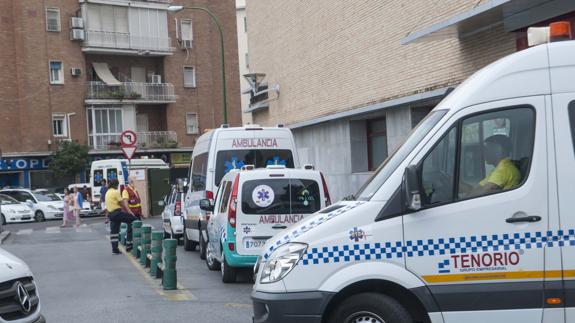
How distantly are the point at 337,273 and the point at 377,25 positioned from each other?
51.5 feet

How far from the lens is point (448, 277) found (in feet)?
19.5

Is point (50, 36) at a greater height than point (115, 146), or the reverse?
point (50, 36)

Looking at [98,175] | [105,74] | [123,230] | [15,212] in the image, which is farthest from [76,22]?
[123,230]

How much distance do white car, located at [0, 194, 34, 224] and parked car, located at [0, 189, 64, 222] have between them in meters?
0.44

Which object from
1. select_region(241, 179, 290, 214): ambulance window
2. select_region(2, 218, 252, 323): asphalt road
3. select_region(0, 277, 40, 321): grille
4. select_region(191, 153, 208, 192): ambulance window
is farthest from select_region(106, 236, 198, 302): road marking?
select_region(0, 277, 40, 321): grille

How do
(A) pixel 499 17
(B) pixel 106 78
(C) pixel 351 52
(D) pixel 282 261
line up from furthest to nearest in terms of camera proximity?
(B) pixel 106 78 < (C) pixel 351 52 < (A) pixel 499 17 < (D) pixel 282 261

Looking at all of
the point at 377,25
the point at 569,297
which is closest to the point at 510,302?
the point at 569,297

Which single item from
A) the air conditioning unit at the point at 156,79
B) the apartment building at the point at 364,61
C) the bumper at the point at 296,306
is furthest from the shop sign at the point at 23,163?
the bumper at the point at 296,306

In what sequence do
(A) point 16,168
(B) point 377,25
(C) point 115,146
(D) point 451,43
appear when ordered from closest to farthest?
(D) point 451,43
(B) point 377,25
(A) point 16,168
(C) point 115,146

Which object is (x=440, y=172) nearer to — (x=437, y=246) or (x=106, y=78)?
(x=437, y=246)

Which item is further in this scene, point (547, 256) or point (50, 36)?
point (50, 36)

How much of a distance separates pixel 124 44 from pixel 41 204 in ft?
52.7

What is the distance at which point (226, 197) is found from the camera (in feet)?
41.1

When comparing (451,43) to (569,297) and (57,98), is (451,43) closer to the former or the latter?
(569,297)
